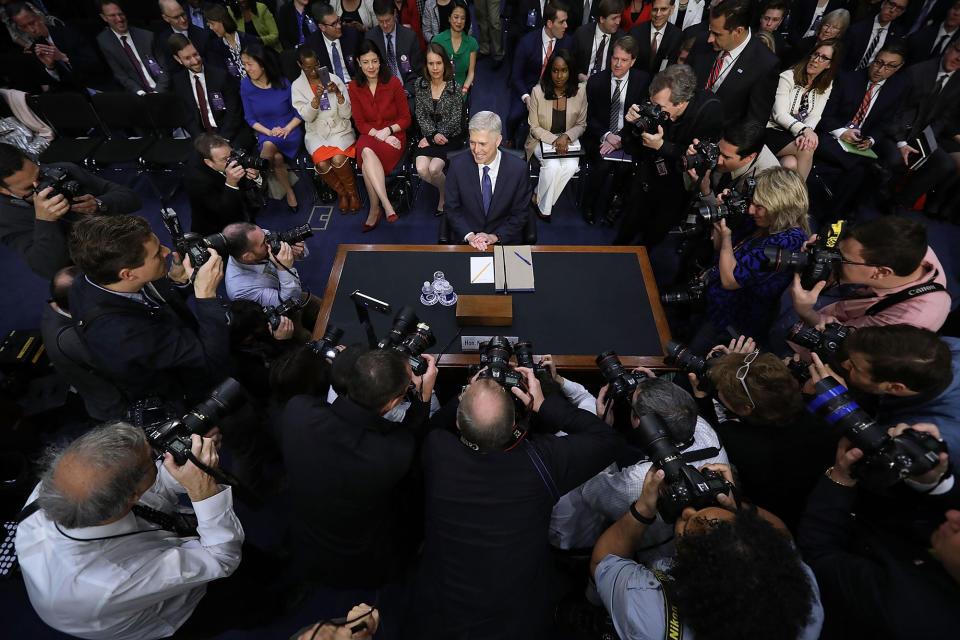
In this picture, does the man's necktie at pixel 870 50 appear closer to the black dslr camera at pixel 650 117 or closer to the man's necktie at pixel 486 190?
the black dslr camera at pixel 650 117

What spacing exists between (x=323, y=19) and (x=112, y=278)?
3.91 meters

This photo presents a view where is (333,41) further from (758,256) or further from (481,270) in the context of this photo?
(758,256)

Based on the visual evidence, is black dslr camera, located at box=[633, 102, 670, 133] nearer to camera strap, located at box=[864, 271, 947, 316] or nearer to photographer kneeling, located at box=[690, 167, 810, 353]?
photographer kneeling, located at box=[690, 167, 810, 353]

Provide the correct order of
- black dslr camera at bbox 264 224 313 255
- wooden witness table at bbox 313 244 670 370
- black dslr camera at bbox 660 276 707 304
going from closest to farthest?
wooden witness table at bbox 313 244 670 370 < black dslr camera at bbox 264 224 313 255 < black dslr camera at bbox 660 276 707 304

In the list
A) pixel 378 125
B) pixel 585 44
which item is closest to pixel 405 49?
pixel 378 125

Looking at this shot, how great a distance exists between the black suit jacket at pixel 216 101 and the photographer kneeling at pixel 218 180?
1366 millimetres

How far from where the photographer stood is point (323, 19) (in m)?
4.78

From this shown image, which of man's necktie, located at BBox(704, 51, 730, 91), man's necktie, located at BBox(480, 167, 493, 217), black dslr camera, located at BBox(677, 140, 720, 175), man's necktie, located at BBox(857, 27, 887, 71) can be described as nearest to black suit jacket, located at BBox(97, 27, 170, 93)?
man's necktie, located at BBox(480, 167, 493, 217)

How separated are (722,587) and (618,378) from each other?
97 cm

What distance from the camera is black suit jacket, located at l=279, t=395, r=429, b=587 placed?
180 centimetres

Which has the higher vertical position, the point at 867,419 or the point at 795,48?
the point at 795,48

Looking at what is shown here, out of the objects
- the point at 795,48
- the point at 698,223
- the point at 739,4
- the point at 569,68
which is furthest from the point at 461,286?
the point at 795,48

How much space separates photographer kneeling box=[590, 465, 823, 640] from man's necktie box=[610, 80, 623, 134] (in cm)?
381

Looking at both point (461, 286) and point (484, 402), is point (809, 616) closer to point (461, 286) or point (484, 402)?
point (484, 402)
